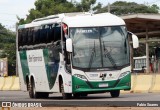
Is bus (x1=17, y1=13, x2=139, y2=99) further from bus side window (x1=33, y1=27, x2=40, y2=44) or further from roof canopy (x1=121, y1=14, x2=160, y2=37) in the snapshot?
roof canopy (x1=121, y1=14, x2=160, y2=37)

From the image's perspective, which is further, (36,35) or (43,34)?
(36,35)

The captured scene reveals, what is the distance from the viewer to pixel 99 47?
84.3 ft

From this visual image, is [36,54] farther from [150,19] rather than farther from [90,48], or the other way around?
[150,19]

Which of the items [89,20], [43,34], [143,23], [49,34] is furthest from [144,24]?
[89,20]

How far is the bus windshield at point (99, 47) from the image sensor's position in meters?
25.6

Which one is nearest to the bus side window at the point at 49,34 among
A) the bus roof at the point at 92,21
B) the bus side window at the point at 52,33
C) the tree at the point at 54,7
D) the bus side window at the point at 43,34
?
the bus side window at the point at 52,33

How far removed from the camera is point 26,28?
31375mm

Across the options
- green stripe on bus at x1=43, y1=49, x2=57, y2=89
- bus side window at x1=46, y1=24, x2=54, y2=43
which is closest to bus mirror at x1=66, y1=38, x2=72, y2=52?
bus side window at x1=46, y1=24, x2=54, y2=43

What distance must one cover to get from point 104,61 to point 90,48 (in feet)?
2.54

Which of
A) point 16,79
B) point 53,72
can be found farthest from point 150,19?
point 53,72

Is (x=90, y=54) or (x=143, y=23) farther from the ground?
(x=143, y=23)

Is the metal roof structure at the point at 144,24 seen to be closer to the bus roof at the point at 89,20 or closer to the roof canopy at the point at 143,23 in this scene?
Answer: the roof canopy at the point at 143,23

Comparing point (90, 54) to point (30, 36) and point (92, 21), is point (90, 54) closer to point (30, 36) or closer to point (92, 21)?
point (92, 21)

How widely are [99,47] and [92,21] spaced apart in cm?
123
